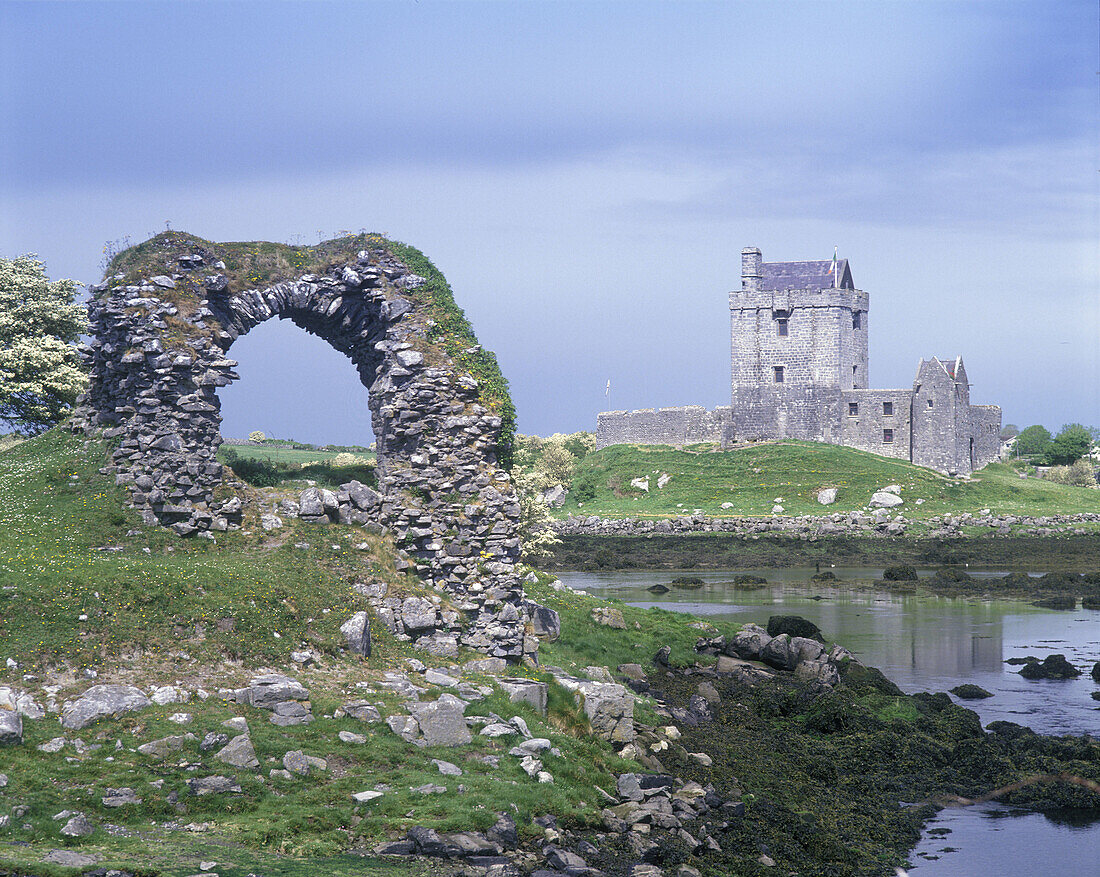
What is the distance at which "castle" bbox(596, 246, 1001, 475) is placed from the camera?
81.9m

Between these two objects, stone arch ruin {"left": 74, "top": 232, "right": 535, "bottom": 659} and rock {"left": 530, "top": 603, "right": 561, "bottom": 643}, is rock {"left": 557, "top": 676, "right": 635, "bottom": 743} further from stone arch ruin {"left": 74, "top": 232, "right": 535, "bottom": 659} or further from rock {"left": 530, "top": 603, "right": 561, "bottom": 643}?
rock {"left": 530, "top": 603, "right": 561, "bottom": 643}

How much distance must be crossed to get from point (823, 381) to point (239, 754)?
76163mm

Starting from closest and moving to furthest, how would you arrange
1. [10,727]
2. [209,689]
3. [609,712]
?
[10,727] → [209,689] → [609,712]

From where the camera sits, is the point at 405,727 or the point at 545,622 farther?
the point at 545,622

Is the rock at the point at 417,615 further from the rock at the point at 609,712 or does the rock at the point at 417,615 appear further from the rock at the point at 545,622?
the rock at the point at 545,622

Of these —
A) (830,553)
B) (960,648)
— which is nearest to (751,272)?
(830,553)

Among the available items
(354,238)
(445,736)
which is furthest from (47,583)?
(354,238)

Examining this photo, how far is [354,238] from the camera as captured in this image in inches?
880

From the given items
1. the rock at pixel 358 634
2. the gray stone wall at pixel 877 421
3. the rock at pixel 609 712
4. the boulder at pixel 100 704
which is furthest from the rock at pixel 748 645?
the gray stone wall at pixel 877 421

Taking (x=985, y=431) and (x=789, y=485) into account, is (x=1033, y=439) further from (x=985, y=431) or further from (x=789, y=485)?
(x=789, y=485)

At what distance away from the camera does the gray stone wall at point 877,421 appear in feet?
271

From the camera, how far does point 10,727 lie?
1289 cm

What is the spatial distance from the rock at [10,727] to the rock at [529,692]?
7209 millimetres

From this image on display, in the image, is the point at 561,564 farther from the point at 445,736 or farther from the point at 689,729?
the point at 445,736
